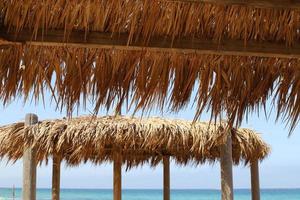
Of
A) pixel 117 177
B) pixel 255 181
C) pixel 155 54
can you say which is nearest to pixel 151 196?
pixel 117 177

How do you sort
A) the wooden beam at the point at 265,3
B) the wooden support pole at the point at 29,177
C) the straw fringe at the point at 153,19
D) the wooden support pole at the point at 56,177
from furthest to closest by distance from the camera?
the wooden support pole at the point at 56,177
the wooden support pole at the point at 29,177
the straw fringe at the point at 153,19
the wooden beam at the point at 265,3

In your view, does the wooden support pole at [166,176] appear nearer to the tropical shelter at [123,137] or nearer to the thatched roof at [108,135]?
the tropical shelter at [123,137]

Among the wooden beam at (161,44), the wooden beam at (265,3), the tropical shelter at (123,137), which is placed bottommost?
the tropical shelter at (123,137)

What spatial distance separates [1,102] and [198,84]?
849 mm

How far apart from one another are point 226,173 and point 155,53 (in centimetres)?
337

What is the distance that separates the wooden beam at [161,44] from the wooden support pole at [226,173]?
3279 mm

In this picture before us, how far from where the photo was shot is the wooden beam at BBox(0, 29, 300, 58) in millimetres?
1932

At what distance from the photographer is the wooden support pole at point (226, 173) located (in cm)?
520

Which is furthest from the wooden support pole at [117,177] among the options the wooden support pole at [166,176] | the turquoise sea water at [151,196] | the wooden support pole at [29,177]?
the turquoise sea water at [151,196]

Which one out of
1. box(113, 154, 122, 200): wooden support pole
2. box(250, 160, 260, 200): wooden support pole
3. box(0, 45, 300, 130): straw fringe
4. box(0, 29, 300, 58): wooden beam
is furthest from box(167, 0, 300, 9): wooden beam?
box(113, 154, 122, 200): wooden support pole

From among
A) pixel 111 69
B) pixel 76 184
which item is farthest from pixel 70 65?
pixel 76 184

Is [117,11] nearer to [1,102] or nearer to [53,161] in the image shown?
[1,102]

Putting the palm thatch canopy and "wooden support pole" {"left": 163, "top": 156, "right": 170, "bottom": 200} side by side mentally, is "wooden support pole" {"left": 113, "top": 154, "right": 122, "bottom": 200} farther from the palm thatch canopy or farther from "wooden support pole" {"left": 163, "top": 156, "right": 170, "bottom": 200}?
the palm thatch canopy

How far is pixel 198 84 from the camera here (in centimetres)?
230
